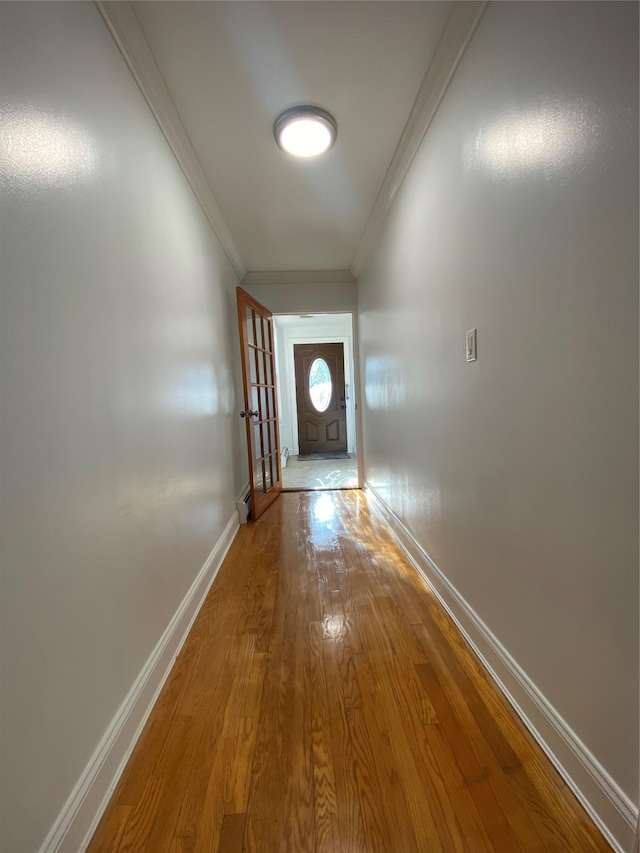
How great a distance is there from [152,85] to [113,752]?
2.20 meters

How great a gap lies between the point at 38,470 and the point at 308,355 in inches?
241

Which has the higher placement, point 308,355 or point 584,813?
point 308,355

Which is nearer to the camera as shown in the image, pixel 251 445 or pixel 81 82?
pixel 81 82

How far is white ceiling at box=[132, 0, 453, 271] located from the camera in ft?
3.94

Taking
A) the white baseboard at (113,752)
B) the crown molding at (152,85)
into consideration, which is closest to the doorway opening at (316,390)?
the crown molding at (152,85)

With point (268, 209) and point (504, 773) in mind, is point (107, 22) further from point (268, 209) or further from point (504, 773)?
point (504, 773)

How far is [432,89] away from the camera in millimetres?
1446

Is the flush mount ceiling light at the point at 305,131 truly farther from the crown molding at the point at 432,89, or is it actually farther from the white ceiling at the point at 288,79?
the crown molding at the point at 432,89

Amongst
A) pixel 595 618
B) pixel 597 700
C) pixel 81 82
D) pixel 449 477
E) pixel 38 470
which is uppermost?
pixel 81 82

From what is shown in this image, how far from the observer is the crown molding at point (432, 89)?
3.84 ft

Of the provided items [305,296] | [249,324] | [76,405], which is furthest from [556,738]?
[305,296]

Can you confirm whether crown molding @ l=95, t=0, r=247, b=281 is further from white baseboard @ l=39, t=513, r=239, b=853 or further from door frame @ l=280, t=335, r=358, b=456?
door frame @ l=280, t=335, r=358, b=456

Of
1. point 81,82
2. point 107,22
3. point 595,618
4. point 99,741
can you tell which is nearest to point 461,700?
point 595,618

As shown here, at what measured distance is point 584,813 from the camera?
0.82 metres
